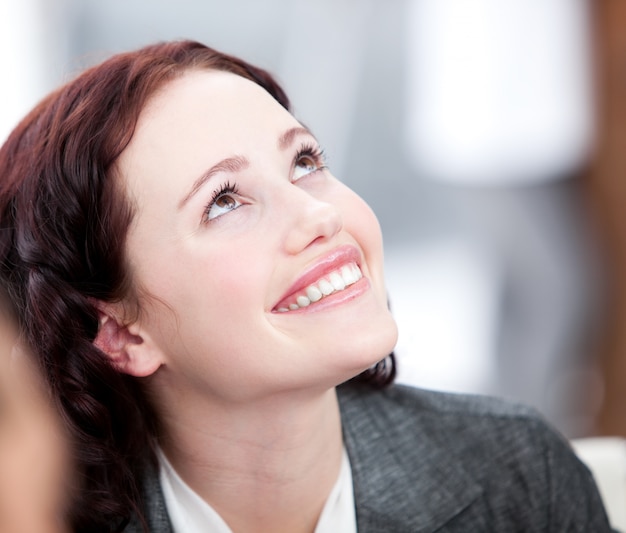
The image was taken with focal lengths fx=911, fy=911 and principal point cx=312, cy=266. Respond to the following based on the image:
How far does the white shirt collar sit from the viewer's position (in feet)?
4.00

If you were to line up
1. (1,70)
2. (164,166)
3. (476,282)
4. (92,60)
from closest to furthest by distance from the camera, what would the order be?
(164,166), (92,60), (1,70), (476,282)

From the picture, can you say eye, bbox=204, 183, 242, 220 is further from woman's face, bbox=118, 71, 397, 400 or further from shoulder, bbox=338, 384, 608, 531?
shoulder, bbox=338, 384, 608, 531

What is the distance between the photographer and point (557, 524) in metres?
1.31

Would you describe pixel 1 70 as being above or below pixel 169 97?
below

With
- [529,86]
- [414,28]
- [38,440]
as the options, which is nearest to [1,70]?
[414,28]

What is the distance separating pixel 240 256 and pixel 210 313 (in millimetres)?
78

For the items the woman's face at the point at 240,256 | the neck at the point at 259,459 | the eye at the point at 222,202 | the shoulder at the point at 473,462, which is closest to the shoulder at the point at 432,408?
the shoulder at the point at 473,462

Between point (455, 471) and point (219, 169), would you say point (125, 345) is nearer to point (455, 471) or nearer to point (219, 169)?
point (219, 169)

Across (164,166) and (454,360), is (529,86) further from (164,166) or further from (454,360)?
(164,166)

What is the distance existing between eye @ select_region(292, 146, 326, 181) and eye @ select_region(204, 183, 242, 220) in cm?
11

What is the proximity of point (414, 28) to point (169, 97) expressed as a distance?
2.13m

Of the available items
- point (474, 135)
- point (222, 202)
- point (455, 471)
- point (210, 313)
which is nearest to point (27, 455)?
point (210, 313)

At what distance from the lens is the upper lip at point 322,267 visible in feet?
3.51

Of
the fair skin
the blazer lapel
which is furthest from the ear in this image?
the blazer lapel
